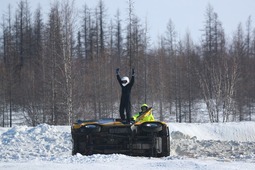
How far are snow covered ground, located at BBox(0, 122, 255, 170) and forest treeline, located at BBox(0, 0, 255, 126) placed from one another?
7.69 meters

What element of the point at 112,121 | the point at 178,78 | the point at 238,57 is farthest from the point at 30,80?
the point at 112,121

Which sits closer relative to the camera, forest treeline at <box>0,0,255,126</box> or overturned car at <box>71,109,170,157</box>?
overturned car at <box>71,109,170,157</box>

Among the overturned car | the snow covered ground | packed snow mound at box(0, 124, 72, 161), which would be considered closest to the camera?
the snow covered ground

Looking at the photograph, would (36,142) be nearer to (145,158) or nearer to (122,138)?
(122,138)

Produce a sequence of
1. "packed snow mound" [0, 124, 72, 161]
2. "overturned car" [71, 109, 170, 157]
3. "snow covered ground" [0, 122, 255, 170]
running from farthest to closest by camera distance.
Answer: "packed snow mound" [0, 124, 72, 161]
"overturned car" [71, 109, 170, 157]
"snow covered ground" [0, 122, 255, 170]

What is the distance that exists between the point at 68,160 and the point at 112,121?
2874 millimetres

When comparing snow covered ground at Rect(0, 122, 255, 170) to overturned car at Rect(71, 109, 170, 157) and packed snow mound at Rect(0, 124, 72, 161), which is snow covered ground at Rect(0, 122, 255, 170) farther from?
overturned car at Rect(71, 109, 170, 157)

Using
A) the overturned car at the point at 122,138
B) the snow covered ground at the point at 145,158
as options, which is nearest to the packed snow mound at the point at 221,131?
the snow covered ground at the point at 145,158

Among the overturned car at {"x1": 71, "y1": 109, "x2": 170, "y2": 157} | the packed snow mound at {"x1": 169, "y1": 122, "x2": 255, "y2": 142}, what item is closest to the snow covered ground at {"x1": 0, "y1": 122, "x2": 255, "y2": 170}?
the packed snow mound at {"x1": 169, "y1": 122, "x2": 255, "y2": 142}

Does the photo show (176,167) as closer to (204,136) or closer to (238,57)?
(204,136)

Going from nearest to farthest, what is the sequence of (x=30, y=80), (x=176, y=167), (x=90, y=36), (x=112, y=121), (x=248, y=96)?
(x=176, y=167)
(x=112, y=121)
(x=30, y=80)
(x=248, y=96)
(x=90, y=36)

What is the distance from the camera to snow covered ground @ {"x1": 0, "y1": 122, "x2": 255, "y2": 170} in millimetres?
8602

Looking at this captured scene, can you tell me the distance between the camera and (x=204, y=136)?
19.4 m

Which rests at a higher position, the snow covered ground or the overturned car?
the overturned car
